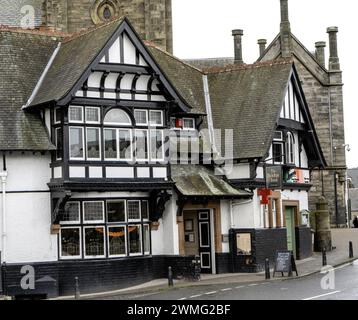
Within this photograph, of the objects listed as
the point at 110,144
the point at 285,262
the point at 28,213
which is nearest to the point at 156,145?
the point at 110,144

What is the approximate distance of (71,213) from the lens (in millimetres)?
22516

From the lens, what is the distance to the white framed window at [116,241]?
76.0 feet

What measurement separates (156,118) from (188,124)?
362 centimetres

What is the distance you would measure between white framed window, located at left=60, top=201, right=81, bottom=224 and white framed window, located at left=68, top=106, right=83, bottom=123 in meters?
2.73

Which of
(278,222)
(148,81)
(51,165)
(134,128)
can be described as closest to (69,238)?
(51,165)

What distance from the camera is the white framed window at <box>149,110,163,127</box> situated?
2394 cm

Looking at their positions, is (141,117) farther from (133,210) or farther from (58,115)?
(133,210)

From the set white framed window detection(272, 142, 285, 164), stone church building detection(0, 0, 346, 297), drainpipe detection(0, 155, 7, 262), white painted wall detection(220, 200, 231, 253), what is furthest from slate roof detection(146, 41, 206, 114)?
drainpipe detection(0, 155, 7, 262)

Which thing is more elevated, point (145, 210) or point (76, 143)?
point (76, 143)

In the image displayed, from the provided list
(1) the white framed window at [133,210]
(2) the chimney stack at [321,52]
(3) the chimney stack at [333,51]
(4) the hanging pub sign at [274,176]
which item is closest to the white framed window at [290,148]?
(4) the hanging pub sign at [274,176]

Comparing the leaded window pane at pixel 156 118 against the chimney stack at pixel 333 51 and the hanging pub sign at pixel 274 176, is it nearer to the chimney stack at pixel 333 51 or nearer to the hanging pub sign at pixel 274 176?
the hanging pub sign at pixel 274 176

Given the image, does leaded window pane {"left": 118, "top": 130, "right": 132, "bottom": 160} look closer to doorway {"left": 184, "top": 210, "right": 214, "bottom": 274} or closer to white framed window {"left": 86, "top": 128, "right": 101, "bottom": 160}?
white framed window {"left": 86, "top": 128, "right": 101, "bottom": 160}

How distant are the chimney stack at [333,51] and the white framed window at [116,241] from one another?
97.7ft
